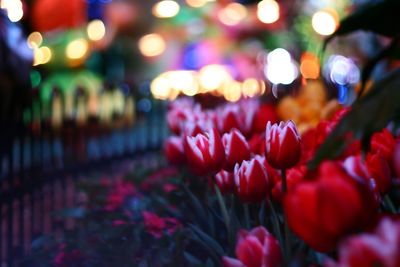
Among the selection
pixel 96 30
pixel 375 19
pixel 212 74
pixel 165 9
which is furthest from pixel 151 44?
pixel 375 19

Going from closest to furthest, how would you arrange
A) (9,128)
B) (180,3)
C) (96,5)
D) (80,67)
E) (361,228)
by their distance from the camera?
(361,228) < (9,128) < (80,67) < (96,5) < (180,3)

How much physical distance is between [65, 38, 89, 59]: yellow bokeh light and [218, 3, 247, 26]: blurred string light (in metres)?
3.12

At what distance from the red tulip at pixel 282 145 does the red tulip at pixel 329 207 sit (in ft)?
0.84

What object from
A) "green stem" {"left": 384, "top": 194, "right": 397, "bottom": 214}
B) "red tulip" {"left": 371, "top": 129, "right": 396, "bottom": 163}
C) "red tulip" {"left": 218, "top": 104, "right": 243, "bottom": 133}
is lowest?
"green stem" {"left": 384, "top": 194, "right": 397, "bottom": 214}

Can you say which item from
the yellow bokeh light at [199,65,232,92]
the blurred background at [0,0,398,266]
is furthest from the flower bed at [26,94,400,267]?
the yellow bokeh light at [199,65,232,92]

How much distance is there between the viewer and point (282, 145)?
3.43ft

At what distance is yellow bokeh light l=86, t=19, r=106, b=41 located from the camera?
8.45 meters

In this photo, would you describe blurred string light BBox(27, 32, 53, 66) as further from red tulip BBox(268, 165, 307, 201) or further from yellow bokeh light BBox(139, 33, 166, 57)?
red tulip BBox(268, 165, 307, 201)

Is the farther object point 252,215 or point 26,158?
point 26,158

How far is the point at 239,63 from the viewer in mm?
10484

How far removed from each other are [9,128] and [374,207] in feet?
9.96

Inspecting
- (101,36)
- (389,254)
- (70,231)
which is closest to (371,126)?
(389,254)

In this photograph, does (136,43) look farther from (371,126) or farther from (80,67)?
(371,126)

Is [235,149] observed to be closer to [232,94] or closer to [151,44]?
[232,94]
